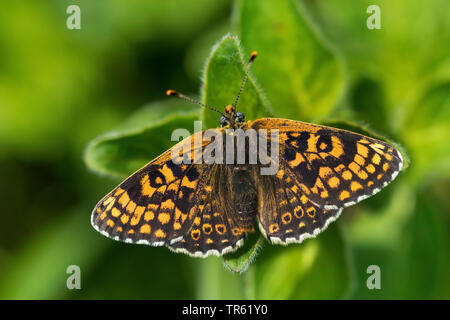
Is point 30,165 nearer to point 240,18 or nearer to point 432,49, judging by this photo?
point 240,18

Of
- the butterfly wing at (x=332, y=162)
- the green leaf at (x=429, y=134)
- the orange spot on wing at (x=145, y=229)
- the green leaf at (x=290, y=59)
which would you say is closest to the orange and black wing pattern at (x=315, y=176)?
the butterfly wing at (x=332, y=162)

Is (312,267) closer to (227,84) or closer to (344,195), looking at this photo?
(344,195)

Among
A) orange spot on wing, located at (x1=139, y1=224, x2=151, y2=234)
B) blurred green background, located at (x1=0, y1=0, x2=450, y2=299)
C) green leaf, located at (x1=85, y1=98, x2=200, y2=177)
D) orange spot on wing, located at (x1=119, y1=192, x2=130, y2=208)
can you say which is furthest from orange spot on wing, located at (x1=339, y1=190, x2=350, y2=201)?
orange spot on wing, located at (x1=119, y1=192, x2=130, y2=208)

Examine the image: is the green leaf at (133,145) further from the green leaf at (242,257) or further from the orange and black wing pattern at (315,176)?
the green leaf at (242,257)

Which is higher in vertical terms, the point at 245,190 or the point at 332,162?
the point at 332,162

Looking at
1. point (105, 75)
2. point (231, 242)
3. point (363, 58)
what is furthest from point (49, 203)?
point (363, 58)

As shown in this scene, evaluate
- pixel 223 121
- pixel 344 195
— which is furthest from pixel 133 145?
pixel 344 195
